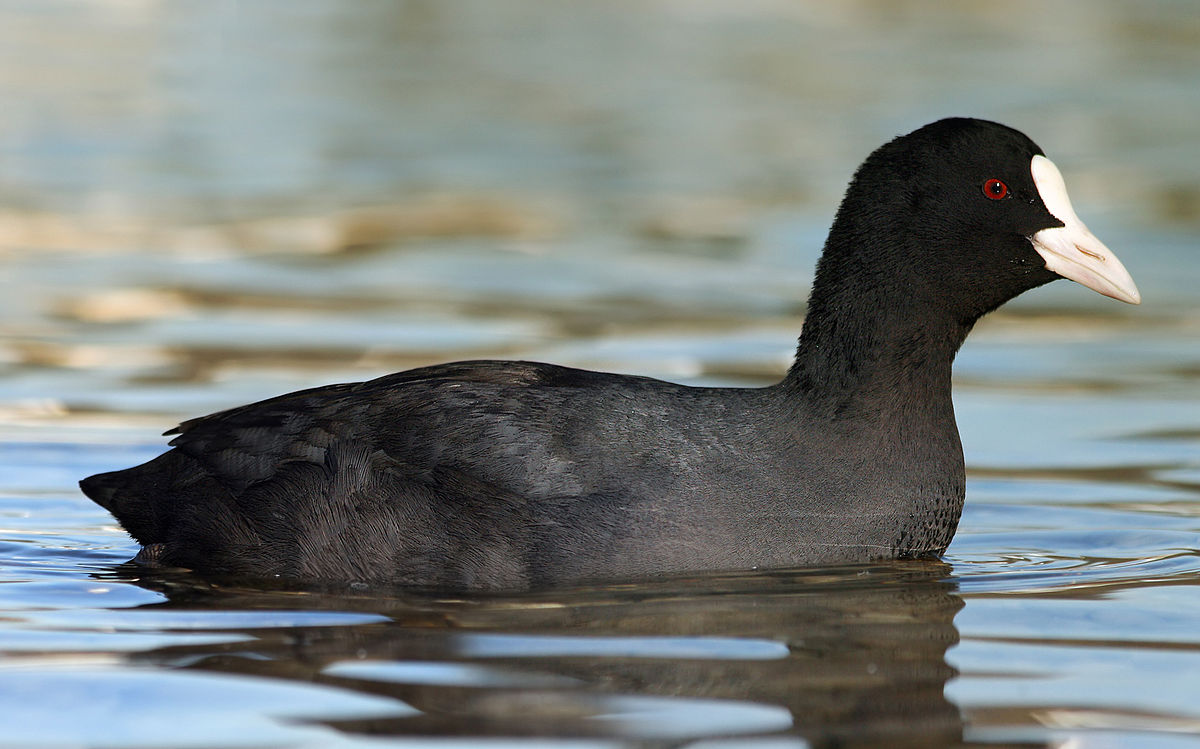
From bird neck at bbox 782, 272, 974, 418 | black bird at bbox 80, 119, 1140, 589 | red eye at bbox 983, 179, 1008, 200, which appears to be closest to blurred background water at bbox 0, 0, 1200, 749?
black bird at bbox 80, 119, 1140, 589

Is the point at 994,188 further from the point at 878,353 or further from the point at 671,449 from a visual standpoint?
the point at 671,449

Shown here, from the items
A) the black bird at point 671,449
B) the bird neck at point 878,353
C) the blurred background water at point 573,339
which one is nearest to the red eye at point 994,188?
the black bird at point 671,449

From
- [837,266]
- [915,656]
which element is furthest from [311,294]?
[915,656]

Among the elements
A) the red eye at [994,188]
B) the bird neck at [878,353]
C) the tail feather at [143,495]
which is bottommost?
the tail feather at [143,495]

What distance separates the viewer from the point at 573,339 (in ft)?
29.3

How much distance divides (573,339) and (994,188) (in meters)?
3.77

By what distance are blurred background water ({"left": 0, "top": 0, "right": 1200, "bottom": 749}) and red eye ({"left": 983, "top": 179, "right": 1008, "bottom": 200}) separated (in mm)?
1056

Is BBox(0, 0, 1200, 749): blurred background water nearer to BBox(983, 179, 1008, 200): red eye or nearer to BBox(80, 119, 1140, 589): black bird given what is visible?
BBox(80, 119, 1140, 589): black bird

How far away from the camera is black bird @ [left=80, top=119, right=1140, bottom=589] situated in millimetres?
4977

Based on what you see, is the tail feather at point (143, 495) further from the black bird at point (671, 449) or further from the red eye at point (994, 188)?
the red eye at point (994, 188)

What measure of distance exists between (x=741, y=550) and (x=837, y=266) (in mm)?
965

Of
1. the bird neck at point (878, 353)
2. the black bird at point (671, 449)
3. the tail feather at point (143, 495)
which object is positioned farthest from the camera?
the tail feather at point (143, 495)

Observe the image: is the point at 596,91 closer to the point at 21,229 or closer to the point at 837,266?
the point at 21,229

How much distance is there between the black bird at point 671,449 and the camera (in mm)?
4977
